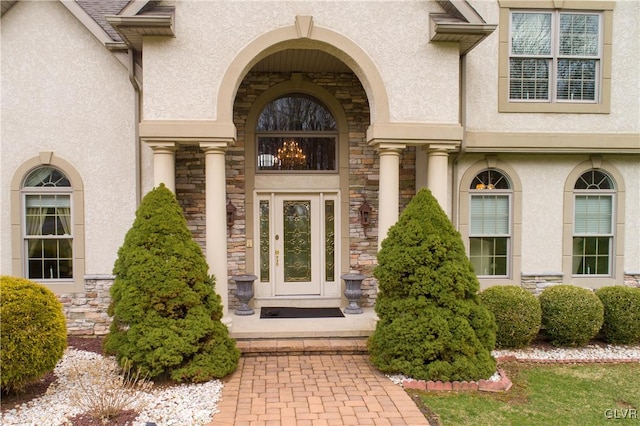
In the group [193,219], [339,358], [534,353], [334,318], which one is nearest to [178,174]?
[193,219]

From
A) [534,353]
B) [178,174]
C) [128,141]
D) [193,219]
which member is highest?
[128,141]

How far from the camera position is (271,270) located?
30.4 ft

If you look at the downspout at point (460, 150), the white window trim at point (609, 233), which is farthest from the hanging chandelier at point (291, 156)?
the white window trim at point (609, 233)

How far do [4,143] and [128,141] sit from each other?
214cm

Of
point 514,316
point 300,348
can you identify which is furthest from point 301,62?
point 514,316

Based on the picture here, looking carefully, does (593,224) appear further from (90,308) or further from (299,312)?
(90,308)

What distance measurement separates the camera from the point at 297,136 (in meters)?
9.29

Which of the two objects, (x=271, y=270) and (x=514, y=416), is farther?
(x=271, y=270)

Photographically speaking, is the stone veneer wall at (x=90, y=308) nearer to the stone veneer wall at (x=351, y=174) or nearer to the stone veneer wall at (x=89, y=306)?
the stone veneer wall at (x=89, y=306)

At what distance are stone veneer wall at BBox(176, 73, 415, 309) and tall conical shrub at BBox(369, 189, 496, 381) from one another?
2539 mm

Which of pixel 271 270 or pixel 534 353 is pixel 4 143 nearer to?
pixel 271 270

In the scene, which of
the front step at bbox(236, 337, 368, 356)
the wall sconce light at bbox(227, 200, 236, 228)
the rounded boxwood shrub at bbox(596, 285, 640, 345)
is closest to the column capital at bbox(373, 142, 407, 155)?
the front step at bbox(236, 337, 368, 356)

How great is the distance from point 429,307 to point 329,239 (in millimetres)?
3417

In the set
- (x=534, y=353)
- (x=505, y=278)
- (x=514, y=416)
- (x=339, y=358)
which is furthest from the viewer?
(x=505, y=278)
